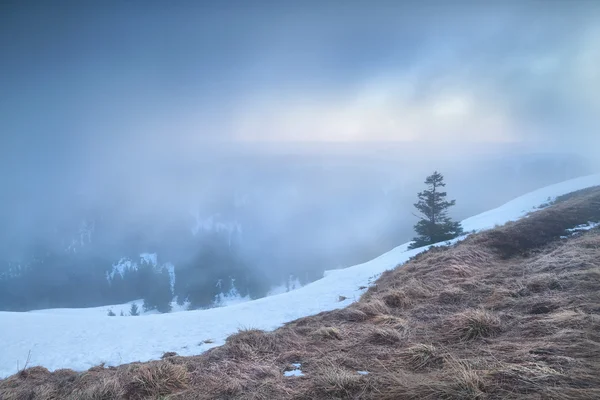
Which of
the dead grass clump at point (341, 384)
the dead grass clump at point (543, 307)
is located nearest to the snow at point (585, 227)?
the dead grass clump at point (543, 307)

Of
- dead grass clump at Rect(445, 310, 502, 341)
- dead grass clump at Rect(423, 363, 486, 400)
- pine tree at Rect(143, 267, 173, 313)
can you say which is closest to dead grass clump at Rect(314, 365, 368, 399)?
dead grass clump at Rect(423, 363, 486, 400)

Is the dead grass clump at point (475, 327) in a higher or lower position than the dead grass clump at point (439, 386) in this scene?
lower

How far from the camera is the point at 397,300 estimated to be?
7.20m

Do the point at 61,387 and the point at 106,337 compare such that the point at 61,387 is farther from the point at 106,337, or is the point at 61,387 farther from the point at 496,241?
the point at 496,241

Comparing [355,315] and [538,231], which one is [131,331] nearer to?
[355,315]

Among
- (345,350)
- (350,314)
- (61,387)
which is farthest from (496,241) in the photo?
(61,387)

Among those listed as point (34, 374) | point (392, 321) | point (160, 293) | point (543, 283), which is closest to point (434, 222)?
point (543, 283)

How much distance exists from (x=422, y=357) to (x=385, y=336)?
109 centimetres

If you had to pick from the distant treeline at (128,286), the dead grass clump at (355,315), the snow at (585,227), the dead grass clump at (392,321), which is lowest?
the distant treeline at (128,286)

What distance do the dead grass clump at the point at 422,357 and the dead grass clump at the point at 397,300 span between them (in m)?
3.13

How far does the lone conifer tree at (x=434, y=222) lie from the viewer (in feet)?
76.4

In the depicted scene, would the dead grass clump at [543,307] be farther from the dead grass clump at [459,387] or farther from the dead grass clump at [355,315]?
the dead grass clump at [355,315]

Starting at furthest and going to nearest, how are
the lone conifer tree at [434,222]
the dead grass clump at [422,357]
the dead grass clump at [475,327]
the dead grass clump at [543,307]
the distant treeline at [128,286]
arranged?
the distant treeline at [128,286], the lone conifer tree at [434,222], the dead grass clump at [543,307], the dead grass clump at [475,327], the dead grass clump at [422,357]

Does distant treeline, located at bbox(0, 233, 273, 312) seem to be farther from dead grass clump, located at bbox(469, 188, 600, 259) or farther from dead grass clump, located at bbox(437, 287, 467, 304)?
dead grass clump, located at bbox(437, 287, 467, 304)
